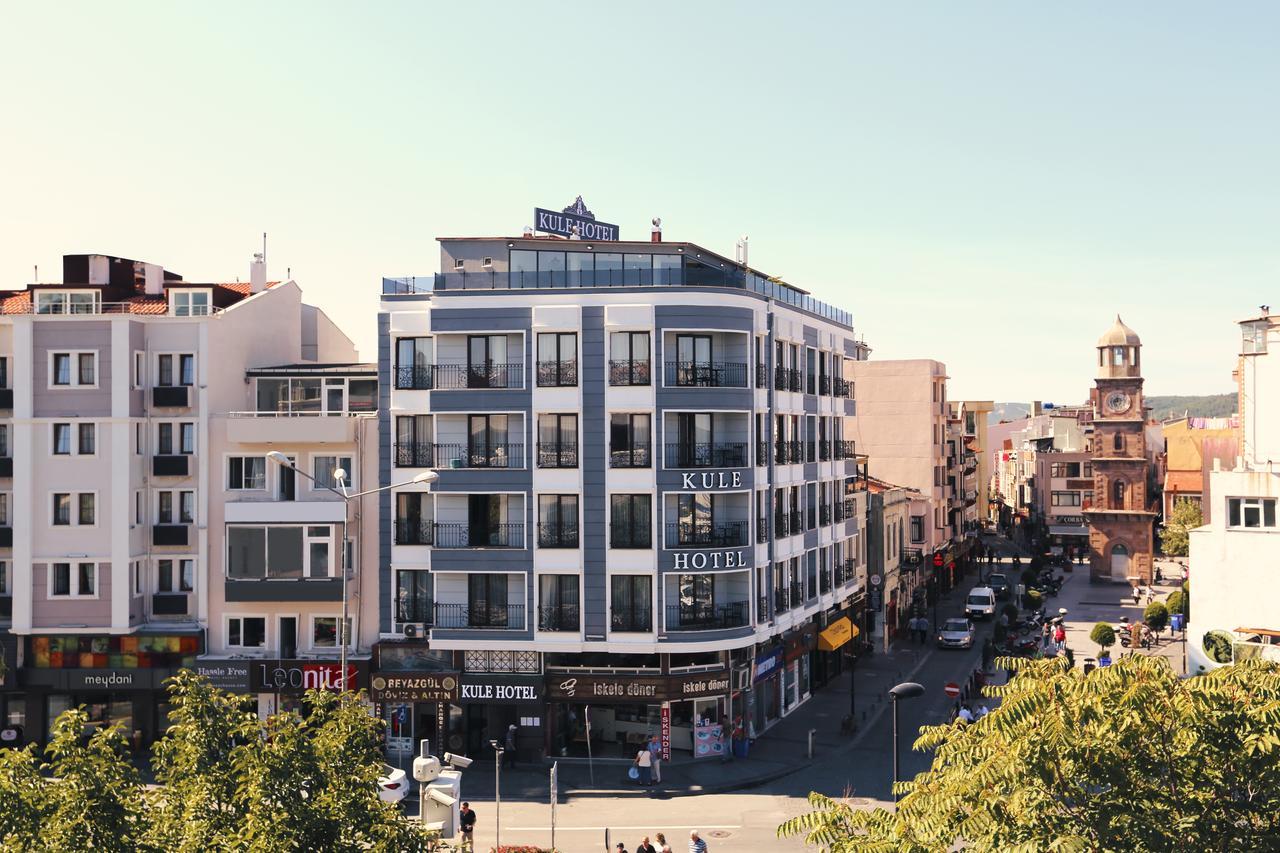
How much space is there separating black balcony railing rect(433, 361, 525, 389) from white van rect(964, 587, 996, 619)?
46.0 metres

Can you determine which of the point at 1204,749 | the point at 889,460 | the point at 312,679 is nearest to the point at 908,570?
the point at 889,460

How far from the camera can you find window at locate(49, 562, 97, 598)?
43.8 meters

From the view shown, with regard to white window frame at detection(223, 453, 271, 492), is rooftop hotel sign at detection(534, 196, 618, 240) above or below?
above

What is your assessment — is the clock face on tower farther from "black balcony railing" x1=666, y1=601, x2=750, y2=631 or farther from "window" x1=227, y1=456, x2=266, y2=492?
"window" x1=227, y1=456, x2=266, y2=492

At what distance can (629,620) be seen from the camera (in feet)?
138

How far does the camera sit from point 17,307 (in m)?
47.9

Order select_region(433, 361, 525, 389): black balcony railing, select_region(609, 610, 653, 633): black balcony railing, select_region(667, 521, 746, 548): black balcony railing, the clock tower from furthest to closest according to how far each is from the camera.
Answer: the clock tower, select_region(433, 361, 525, 389): black balcony railing, select_region(667, 521, 746, 548): black balcony railing, select_region(609, 610, 653, 633): black balcony railing

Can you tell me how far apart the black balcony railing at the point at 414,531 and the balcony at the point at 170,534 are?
8.27 metres

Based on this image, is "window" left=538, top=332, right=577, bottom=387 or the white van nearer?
"window" left=538, top=332, right=577, bottom=387

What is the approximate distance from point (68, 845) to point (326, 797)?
345 centimetres

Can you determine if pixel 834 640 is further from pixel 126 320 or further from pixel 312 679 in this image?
pixel 126 320

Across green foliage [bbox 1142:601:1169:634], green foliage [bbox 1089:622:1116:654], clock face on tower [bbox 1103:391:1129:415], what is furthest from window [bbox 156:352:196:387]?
clock face on tower [bbox 1103:391:1129:415]

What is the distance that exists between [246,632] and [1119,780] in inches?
1449

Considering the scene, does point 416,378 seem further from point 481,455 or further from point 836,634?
point 836,634
